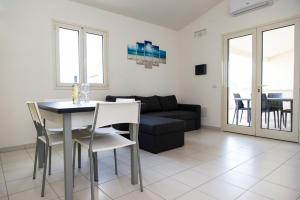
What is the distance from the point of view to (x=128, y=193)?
75.0 inches

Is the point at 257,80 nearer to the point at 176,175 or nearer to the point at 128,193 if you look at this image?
the point at 176,175

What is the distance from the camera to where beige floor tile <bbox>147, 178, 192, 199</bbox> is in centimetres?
188

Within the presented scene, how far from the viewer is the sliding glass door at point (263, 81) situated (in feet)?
12.2

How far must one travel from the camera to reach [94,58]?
4.23 m

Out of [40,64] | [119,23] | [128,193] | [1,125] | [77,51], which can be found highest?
[119,23]

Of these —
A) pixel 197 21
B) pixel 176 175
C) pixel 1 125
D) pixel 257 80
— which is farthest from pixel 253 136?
pixel 1 125

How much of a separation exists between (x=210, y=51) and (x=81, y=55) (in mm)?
3092

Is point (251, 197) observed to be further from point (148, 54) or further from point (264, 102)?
point (148, 54)

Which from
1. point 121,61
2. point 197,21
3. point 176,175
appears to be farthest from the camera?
point 197,21

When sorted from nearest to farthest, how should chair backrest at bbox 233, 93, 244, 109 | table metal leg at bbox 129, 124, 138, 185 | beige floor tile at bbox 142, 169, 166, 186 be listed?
1. table metal leg at bbox 129, 124, 138, 185
2. beige floor tile at bbox 142, 169, 166, 186
3. chair backrest at bbox 233, 93, 244, 109

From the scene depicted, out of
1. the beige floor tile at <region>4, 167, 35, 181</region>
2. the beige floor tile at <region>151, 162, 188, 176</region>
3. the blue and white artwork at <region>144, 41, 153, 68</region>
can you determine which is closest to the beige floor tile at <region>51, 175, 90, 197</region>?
the beige floor tile at <region>4, 167, 35, 181</region>

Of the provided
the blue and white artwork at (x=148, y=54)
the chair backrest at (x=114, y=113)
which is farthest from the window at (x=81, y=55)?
the chair backrest at (x=114, y=113)

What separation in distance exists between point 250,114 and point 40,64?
14.2 ft

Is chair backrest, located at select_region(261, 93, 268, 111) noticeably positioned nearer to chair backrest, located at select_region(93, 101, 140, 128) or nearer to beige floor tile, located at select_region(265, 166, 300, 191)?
beige floor tile, located at select_region(265, 166, 300, 191)
